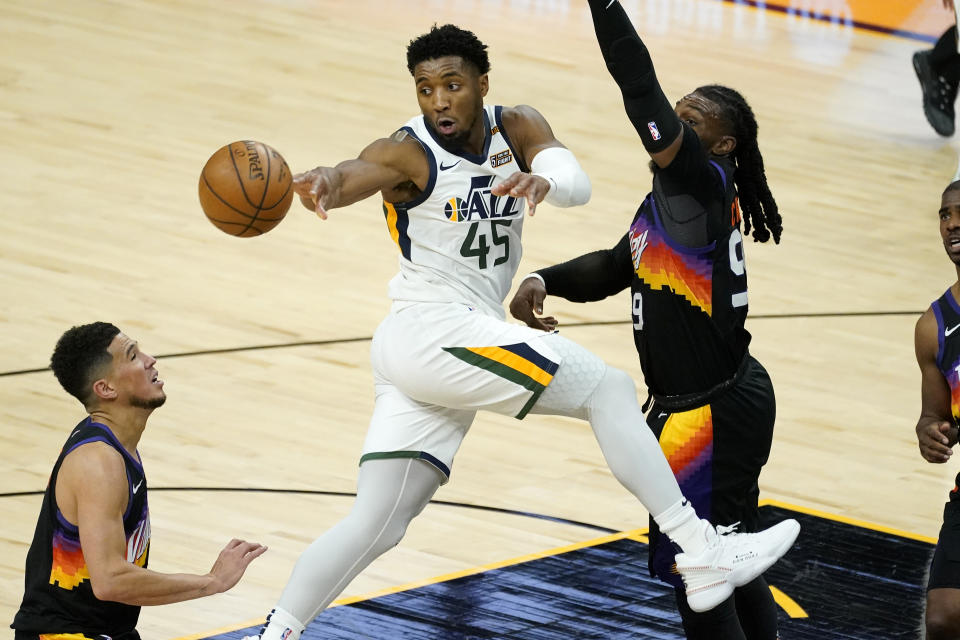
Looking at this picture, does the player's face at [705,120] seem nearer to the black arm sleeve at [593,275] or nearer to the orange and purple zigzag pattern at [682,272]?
the orange and purple zigzag pattern at [682,272]

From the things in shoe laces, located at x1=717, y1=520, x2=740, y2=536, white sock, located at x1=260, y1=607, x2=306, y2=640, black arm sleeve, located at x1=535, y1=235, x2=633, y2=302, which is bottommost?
white sock, located at x1=260, y1=607, x2=306, y2=640

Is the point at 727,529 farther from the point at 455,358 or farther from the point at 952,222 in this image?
the point at 952,222

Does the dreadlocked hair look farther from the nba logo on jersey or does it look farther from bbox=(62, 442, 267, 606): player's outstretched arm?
bbox=(62, 442, 267, 606): player's outstretched arm

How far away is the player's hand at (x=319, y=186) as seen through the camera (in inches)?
185

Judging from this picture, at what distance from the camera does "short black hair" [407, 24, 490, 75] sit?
510 centimetres

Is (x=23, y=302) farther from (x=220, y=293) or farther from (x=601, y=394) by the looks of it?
(x=601, y=394)

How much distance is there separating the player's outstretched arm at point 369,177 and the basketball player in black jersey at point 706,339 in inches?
26.9

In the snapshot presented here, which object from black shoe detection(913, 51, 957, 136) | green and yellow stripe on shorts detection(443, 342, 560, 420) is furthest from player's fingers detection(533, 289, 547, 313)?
black shoe detection(913, 51, 957, 136)

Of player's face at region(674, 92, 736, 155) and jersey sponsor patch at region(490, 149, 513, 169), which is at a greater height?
player's face at region(674, 92, 736, 155)

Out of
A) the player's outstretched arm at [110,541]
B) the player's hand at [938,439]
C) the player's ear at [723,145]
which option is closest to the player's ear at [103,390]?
the player's outstretched arm at [110,541]

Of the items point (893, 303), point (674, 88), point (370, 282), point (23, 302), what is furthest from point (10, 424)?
point (674, 88)

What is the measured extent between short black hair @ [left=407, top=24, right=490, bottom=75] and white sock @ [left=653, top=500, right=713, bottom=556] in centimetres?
147

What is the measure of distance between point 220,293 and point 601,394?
17.3 ft

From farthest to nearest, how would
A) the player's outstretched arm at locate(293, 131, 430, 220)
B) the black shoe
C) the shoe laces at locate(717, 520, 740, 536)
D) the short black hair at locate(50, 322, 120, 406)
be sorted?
1. the black shoe
2. the shoe laces at locate(717, 520, 740, 536)
3. the short black hair at locate(50, 322, 120, 406)
4. the player's outstretched arm at locate(293, 131, 430, 220)
